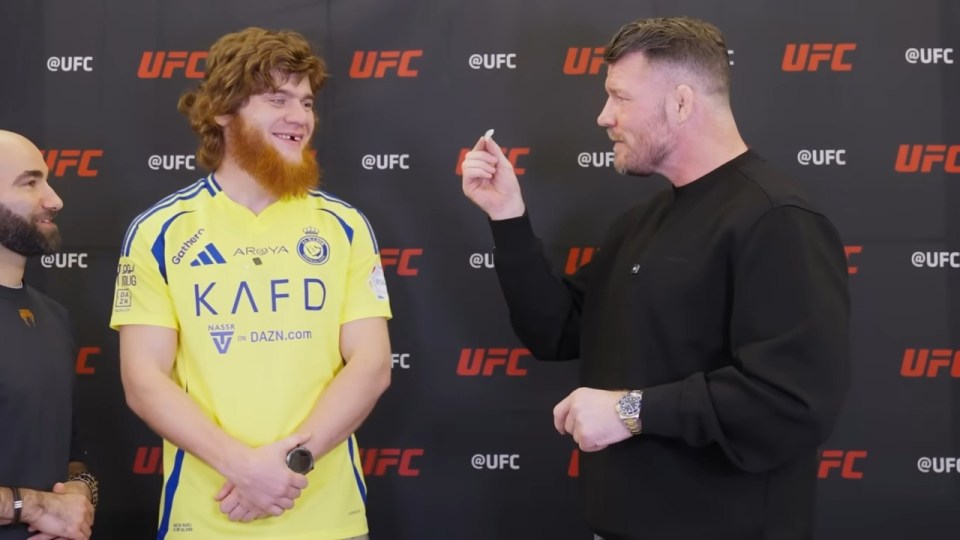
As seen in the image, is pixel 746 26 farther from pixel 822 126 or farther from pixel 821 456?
pixel 821 456

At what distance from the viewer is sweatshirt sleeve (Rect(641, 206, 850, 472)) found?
1700mm

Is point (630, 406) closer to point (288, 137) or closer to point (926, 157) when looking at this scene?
point (288, 137)

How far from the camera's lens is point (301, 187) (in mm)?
2211

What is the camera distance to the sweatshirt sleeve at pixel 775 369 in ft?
5.58

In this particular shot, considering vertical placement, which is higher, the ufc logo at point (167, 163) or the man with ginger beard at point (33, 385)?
the ufc logo at point (167, 163)

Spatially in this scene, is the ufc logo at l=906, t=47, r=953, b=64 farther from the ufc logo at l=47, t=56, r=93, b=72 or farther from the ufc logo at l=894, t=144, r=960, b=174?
the ufc logo at l=47, t=56, r=93, b=72

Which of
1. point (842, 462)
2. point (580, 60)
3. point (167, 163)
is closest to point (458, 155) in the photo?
point (580, 60)

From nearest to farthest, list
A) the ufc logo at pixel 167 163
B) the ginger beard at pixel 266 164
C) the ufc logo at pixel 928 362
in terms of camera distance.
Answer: the ginger beard at pixel 266 164
the ufc logo at pixel 928 362
the ufc logo at pixel 167 163

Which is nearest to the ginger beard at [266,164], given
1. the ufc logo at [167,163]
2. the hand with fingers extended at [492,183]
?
the hand with fingers extended at [492,183]

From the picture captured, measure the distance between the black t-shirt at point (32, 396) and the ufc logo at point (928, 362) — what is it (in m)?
2.32

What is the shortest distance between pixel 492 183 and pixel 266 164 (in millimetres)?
539


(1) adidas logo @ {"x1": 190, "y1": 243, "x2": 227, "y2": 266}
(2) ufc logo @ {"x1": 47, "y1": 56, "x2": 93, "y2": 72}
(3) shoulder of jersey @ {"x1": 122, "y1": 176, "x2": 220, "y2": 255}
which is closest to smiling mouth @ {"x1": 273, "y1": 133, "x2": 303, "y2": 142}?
(3) shoulder of jersey @ {"x1": 122, "y1": 176, "x2": 220, "y2": 255}

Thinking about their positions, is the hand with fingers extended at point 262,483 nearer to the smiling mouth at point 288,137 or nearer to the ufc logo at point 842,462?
the smiling mouth at point 288,137

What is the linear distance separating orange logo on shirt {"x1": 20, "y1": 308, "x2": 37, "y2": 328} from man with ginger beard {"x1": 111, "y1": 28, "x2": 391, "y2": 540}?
0.20m
